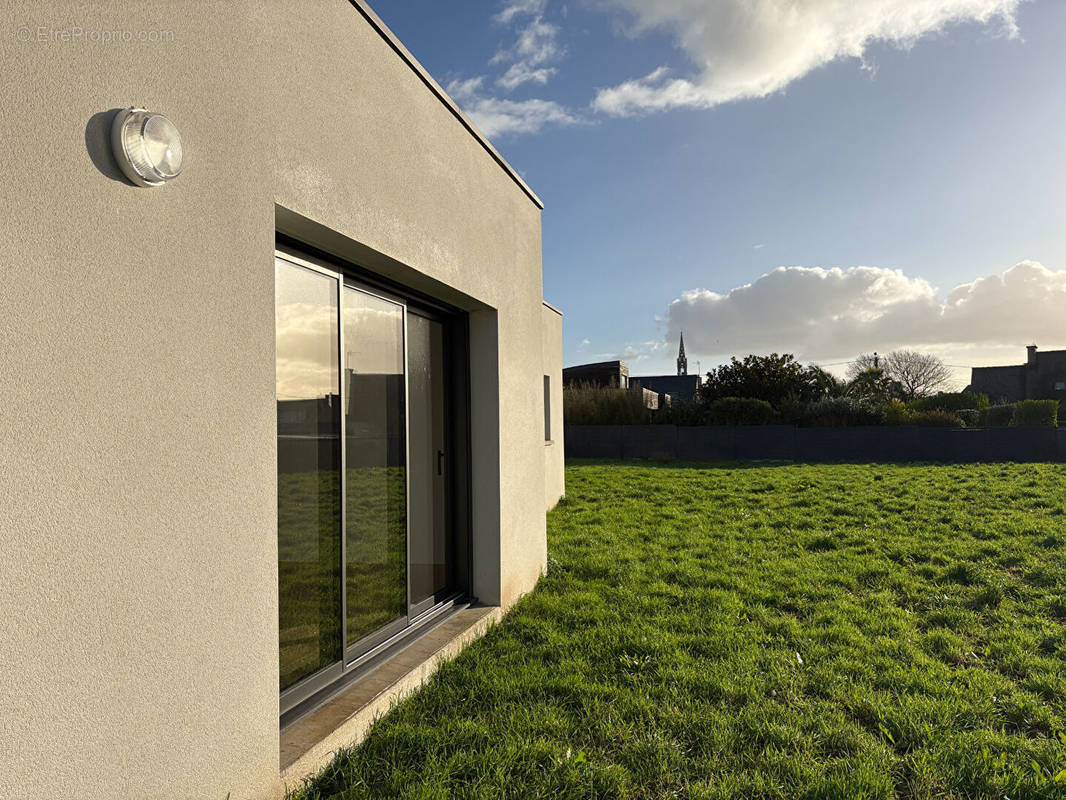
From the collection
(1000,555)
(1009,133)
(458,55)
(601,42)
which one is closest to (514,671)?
(458,55)

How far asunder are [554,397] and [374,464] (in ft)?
22.2

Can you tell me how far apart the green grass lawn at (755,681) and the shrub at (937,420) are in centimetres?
1255

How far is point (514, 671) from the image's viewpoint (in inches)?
134

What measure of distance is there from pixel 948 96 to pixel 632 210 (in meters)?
4.75

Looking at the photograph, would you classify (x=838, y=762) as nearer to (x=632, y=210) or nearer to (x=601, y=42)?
(x=601, y=42)

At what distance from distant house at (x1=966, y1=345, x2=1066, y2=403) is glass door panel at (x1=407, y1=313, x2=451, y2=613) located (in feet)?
126

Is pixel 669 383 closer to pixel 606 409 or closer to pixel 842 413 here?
pixel 842 413

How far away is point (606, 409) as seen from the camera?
1886 cm

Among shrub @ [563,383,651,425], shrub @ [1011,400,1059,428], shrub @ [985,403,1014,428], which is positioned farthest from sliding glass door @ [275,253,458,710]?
shrub @ [985,403,1014,428]

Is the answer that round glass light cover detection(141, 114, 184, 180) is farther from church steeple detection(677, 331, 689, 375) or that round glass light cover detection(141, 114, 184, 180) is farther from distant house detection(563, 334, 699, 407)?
church steeple detection(677, 331, 689, 375)

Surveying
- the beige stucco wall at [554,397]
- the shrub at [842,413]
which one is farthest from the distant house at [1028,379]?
the beige stucco wall at [554,397]

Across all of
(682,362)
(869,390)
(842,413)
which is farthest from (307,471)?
(682,362)

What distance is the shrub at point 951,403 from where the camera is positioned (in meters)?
19.4

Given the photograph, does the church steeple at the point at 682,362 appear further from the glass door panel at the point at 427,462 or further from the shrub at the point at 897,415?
the glass door panel at the point at 427,462
